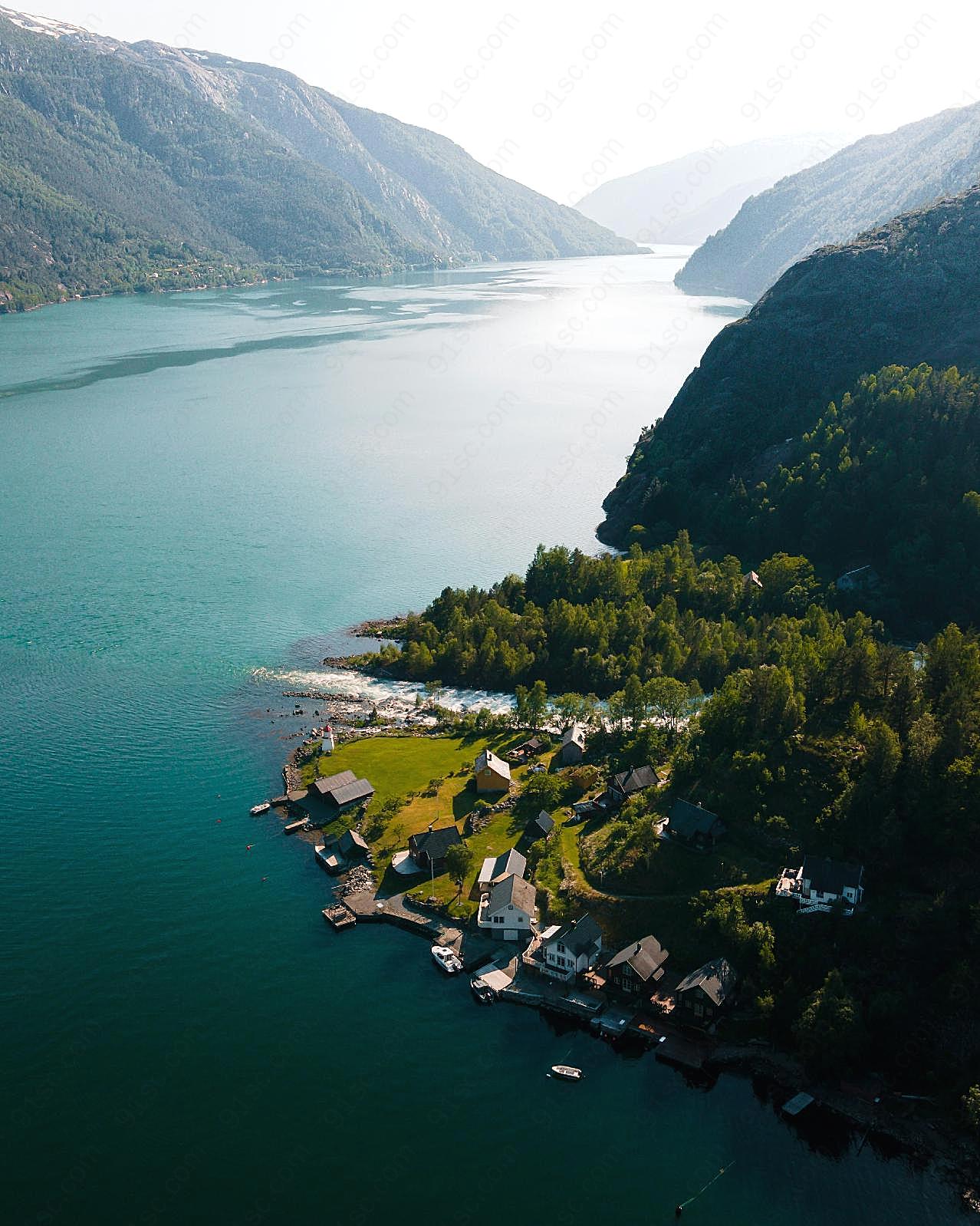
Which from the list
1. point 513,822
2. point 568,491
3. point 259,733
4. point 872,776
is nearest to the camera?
point 872,776

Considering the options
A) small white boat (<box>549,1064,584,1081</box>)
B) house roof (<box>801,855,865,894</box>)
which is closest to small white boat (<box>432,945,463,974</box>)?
small white boat (<box>549,1064,584,1081</box>)

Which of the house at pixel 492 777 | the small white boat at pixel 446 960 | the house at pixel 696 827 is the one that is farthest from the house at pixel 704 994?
the house at pixel 492 777

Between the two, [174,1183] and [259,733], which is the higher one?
[259,733]

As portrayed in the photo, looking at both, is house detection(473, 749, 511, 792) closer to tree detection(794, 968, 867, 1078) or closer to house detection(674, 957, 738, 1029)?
house detection(674, 957, 738, 1029)

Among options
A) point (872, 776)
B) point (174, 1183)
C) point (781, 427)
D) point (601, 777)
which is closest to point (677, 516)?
point (781, 427)

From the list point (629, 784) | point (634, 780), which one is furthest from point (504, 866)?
point (634, 780)

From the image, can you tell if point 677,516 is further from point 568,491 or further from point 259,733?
point 259,733

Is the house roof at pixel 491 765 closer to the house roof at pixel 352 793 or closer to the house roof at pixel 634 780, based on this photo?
the house roof at pixel 352 793
